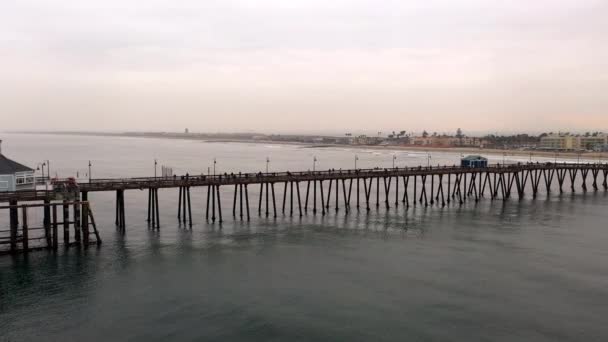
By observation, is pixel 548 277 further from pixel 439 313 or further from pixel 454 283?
pixel 439 313

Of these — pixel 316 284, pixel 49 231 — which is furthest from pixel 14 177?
pixel 316 284

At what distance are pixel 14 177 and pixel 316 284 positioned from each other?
81.2 ft

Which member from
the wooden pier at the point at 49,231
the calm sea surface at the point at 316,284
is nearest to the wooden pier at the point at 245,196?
the wooden pier at the point at 49,231

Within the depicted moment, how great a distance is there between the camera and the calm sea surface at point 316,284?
2467 cm

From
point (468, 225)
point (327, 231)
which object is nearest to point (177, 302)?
point (327, 231)

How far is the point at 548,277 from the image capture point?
32.6 metres

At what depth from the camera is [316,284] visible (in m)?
30.9

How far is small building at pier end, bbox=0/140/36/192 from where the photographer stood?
3888 cm

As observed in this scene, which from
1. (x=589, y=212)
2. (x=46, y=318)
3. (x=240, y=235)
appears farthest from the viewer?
(x=589, y=212)

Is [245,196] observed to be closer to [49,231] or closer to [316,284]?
[49,231]

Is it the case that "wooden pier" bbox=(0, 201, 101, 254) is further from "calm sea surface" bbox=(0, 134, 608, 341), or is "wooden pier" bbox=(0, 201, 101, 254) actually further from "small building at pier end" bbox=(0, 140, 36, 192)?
"small building at pier end" bbox=(0, 140, 36, 192)

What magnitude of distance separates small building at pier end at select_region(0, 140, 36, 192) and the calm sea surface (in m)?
6.31

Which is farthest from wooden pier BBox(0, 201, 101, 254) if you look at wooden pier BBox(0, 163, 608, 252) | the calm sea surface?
the calm sea surface

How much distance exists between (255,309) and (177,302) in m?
4.29
